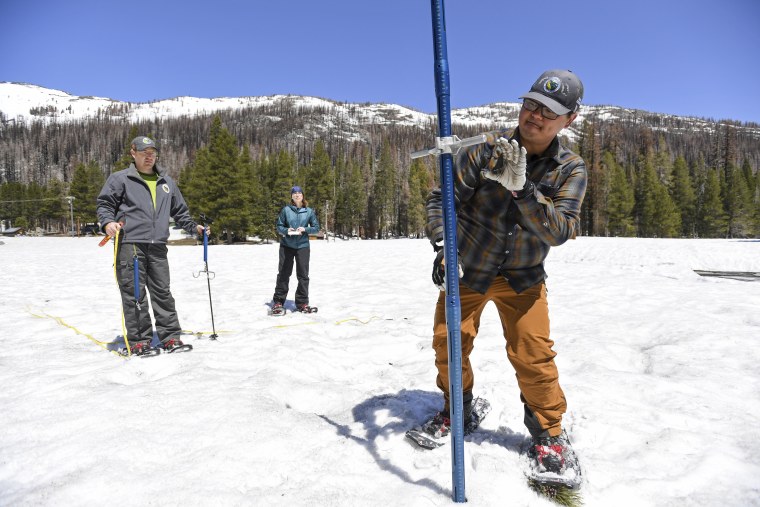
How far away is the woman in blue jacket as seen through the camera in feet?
25.9

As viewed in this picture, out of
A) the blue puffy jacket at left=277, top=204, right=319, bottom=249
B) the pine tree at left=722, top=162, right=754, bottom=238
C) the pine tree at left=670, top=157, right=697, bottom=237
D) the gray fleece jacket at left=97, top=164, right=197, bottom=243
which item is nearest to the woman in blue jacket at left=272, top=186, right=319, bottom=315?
the blue puffy jacket at left=277, top=204, right=319, bottom=249

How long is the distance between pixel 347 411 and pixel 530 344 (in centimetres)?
183

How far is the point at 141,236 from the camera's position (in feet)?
16.2

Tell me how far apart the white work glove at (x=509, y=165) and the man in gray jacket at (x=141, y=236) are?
439 cm

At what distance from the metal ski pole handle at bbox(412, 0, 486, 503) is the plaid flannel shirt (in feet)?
1.56

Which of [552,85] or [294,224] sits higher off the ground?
[552,85]

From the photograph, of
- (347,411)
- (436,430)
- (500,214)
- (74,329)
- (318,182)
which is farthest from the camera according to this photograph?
(318,182)

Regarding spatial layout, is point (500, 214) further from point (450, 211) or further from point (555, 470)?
point (555, 470)

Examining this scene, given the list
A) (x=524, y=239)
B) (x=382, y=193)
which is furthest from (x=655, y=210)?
(x=524, y=239)

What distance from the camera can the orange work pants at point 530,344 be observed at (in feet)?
8.41

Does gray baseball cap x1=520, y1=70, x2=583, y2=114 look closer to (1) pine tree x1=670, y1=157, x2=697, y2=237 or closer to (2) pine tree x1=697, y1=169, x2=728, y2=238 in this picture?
(1) pine tree x1=670, y1=157, x2=697, y2=237

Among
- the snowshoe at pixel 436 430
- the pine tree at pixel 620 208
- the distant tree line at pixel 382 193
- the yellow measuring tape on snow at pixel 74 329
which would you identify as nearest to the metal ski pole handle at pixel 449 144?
the snowshoe at pixel 436 430

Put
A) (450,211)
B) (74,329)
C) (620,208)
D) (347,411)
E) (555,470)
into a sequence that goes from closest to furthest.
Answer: (450,211) < (555,470) < (347,411) < (74,329) < (620,208)

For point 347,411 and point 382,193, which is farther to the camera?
point 382,193
